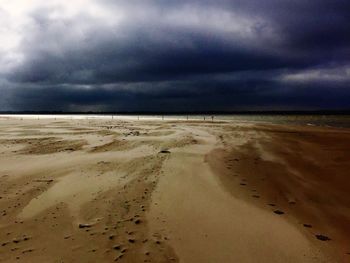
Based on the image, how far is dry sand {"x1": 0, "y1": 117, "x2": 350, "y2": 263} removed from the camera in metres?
6.11

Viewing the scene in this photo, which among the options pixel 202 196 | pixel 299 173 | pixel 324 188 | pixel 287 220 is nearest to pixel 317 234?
pixel 287 220

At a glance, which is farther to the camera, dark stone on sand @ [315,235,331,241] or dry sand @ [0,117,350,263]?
dark stone on sand @ [315,235,331,241]

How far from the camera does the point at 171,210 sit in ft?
26.8

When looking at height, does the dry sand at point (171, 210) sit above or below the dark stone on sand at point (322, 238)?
above

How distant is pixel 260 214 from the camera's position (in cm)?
817

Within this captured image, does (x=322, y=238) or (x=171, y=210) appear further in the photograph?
(x=171, y=210)

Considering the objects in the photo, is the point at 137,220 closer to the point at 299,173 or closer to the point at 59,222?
the point at 59,222

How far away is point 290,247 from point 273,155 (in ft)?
37.7

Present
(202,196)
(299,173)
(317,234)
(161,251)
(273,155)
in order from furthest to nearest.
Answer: (273,155)
(299,173)
(202,196)
(317,234)
(161,251)

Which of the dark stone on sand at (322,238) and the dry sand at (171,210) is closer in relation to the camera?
the dry sand at (171,210)

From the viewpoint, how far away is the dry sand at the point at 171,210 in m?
6.11

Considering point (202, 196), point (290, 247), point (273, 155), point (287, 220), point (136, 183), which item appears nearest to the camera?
point (290, 247)

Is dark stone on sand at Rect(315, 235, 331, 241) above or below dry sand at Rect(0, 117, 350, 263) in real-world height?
below

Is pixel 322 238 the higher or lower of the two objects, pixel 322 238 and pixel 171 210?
the lower
